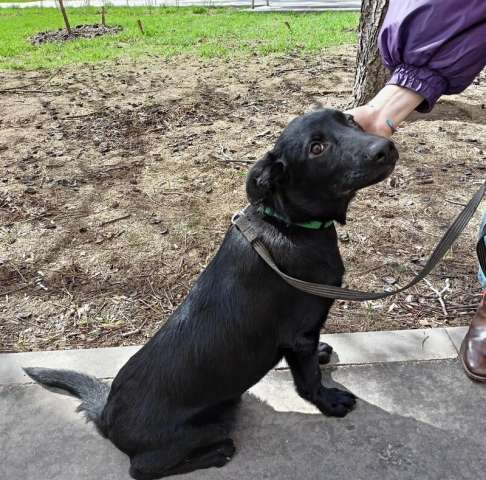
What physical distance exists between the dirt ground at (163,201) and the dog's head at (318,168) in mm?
1062

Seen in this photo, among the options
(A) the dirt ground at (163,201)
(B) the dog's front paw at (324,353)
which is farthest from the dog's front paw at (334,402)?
(A) the dirt ground at (163,201)

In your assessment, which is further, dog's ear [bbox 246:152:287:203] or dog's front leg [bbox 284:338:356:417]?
dog's front leg [bbox 284:338:356:417]

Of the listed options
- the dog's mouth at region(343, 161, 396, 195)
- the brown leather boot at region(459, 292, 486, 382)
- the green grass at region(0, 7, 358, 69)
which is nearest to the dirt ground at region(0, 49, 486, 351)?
the brown leather boot at region(459, 292, 486, 382)

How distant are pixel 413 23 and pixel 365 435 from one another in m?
1.73

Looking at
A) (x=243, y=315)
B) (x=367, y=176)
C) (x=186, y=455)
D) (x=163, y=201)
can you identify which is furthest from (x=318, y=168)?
(x=163, y=201)

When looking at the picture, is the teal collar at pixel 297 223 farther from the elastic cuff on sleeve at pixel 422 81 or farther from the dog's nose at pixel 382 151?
the elastic cuff on sleeve at pixel 422 81

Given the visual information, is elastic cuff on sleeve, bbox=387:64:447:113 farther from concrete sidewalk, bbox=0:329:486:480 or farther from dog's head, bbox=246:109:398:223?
concrete sidewalk, bbox=0:329:486:480

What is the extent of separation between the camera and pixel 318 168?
1936 millimetres

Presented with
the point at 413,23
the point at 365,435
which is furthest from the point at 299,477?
the point at 413,23

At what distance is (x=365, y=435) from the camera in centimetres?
222

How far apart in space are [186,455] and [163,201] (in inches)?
91.2

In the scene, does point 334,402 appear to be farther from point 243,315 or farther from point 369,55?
point 369,55

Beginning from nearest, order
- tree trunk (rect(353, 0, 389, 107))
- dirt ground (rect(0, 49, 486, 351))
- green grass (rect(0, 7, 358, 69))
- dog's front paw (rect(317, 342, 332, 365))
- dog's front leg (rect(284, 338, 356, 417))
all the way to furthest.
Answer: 1. dog's front leg (rect(284, 338, 356, 417))
2. dog's front paw (rect(317, 342, 332, 365))
3. dirt ground (rect(0, 49, 486, 351))
4. tree trunk (rect(353, 0, 389, 107))
5. green grass (rect(0, 7, 358, 69))

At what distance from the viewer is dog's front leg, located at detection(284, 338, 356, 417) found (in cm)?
216
